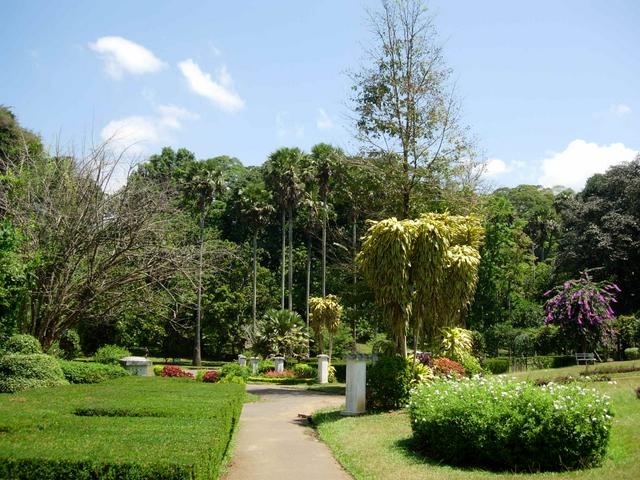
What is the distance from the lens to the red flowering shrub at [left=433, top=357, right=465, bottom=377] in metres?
18.2

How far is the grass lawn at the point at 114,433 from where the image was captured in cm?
648

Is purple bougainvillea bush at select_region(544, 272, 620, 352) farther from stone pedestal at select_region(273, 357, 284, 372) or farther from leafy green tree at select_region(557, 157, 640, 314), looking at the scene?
stone pedestal at select_region(273, 357, 284, 372)

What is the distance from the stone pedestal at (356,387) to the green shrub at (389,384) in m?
0.58

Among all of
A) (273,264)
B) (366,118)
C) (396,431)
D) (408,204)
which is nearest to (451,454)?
(396,431)

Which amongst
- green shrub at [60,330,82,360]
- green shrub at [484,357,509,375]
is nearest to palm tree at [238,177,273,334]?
green shrub at [60,330,82,360]

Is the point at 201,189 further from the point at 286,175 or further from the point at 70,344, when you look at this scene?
the point at 70,344

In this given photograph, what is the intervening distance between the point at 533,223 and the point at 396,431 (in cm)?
5402

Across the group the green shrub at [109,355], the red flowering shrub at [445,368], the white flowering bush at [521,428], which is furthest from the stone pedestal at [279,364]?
the white flowering bush at [521,428]

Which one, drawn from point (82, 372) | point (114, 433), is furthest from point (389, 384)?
point (114, 433)

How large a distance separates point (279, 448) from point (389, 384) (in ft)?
16.9

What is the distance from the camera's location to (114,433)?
831 centimetres

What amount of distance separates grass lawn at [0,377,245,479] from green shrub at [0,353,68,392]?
83cm

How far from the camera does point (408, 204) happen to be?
2606cm

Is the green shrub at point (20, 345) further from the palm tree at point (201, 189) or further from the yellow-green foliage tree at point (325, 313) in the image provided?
the palm tree at point (201, 189)
